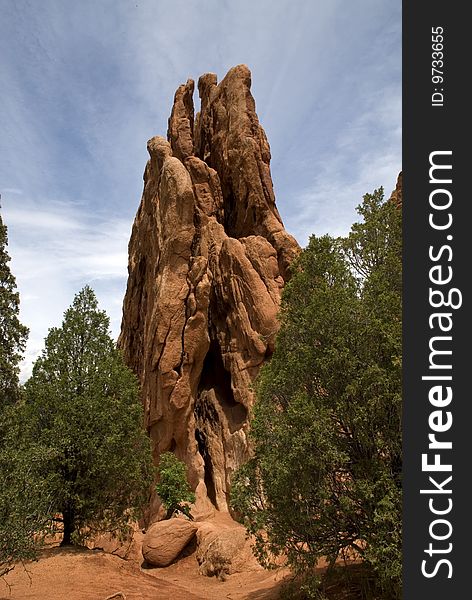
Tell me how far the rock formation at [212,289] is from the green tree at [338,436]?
1751 cm

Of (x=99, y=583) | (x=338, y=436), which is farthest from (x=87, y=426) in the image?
(x=338, y=436)

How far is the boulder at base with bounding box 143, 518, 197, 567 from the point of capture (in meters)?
22.6

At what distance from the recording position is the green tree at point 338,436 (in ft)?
34.8

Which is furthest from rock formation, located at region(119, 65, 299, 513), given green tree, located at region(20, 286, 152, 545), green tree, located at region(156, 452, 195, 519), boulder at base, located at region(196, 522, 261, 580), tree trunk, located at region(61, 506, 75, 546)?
tree trunk, located at region(61, 506, 75, 546)

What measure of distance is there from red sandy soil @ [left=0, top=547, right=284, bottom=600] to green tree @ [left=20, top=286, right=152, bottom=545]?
1805 millimetres

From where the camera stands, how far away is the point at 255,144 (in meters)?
37.7

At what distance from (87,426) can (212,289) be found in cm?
1931

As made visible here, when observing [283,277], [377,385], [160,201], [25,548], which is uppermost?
[160,201]

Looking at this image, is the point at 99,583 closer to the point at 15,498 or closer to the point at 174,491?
the point at 15,498

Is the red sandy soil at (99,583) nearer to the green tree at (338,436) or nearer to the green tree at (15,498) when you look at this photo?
the green tree at (15,498)

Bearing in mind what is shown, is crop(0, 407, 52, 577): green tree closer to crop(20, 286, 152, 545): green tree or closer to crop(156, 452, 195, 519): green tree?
crop(20, 286, 152, 545): green tree

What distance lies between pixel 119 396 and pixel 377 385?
13.0 meters

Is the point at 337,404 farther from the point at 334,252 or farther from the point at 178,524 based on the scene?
the point at 178,524

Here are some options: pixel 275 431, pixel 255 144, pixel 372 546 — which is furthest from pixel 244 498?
Answer: pixel 255 144
